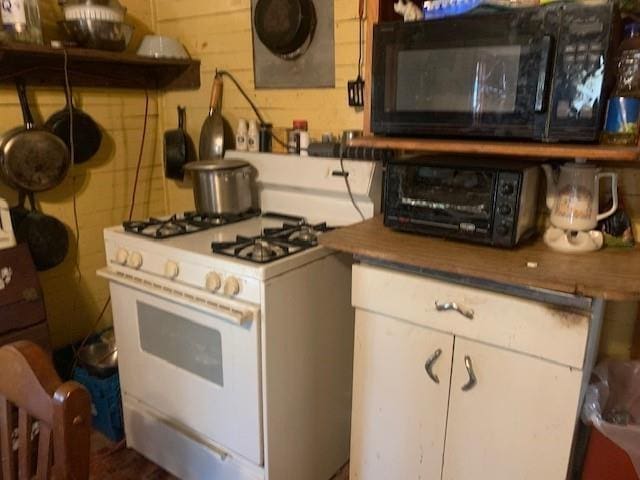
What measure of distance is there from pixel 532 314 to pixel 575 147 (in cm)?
40

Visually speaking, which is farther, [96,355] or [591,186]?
[96,355]

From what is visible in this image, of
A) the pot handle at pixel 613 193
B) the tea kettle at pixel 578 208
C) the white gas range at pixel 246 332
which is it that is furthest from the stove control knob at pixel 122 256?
the pot handle at pixel 613 193

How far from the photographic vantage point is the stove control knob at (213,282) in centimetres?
149

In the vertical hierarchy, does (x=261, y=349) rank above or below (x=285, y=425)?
above

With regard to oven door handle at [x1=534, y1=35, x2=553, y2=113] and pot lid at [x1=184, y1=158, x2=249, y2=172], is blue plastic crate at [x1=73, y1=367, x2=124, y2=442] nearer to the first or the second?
pot lid at [x1=184, y1=158, x2=249, y2=172]

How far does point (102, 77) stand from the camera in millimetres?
2240

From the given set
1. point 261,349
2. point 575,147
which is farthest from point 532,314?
point 261,349

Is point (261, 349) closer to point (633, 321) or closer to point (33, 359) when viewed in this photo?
point (33, 359)

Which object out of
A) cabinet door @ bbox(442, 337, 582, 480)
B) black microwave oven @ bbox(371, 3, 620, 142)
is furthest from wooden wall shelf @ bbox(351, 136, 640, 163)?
cabinet door @ bbox(442, 337, 582, 480)

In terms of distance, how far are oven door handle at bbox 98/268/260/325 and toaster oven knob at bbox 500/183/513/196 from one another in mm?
728

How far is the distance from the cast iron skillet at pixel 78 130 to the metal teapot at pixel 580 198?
1848 mm

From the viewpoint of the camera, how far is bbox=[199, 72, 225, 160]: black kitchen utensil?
7.25 feet

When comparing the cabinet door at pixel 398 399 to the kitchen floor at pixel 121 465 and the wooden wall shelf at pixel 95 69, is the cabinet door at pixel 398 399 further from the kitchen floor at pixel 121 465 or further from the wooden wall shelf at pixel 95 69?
the wooden wall shelf at pixel 95 69

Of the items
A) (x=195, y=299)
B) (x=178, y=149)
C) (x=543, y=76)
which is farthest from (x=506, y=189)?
(x=178, y=149)
